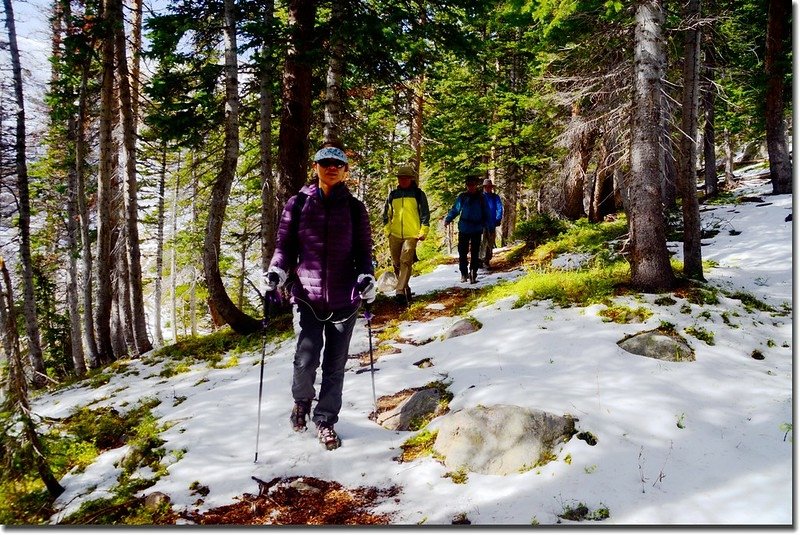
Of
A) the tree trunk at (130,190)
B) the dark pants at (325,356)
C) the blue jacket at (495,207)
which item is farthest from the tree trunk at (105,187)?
the blue jacket at (495,207)

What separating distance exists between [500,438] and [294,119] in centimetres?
712

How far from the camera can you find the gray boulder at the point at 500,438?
10.8 ft

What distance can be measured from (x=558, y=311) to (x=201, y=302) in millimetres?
32312

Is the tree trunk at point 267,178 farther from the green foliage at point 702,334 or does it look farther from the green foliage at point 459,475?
the green foliage at point 702,334

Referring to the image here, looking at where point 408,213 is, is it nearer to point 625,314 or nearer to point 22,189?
point 625,314

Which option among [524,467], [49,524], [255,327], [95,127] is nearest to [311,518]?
[524,467]

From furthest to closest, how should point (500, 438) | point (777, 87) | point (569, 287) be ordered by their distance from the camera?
1. point (777, 87)
2. point (569, 287)
3. point (500, 438)

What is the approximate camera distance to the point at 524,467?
322cm

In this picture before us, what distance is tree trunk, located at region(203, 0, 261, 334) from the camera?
7883mm

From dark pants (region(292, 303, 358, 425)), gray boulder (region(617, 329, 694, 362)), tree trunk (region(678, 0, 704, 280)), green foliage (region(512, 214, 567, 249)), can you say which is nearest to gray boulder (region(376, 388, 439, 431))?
dark pants (region(292, 303, 358, 425))

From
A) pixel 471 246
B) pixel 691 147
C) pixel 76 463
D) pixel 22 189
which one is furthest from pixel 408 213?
pixel 22 189

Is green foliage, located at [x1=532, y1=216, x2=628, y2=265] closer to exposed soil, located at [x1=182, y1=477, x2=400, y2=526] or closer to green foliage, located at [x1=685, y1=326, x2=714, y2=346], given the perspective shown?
green foliage, located at [x1=685, y1=326, x2=714, y2=346]

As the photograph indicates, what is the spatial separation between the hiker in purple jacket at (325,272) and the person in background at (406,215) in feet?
12.6

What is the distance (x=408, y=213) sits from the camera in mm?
7949
